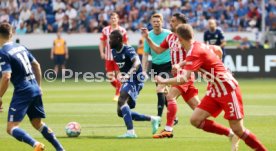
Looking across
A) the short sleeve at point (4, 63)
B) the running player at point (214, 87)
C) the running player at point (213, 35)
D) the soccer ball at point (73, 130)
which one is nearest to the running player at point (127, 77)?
the soccer ball at point (73, 130)

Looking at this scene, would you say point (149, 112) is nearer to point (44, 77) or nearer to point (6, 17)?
point (44, 77)

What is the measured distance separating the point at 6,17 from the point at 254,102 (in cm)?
1822

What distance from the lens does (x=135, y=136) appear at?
13.5 m

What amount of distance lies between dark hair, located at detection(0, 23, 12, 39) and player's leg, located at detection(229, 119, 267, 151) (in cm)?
341

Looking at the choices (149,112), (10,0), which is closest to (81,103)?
(149,112)

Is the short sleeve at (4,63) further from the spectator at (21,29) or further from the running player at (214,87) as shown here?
the spectator at (21,29)

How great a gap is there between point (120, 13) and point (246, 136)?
2643 cm

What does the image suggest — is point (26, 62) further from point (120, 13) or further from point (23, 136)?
point (120, 13)

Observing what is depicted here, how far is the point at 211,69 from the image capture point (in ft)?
35.4

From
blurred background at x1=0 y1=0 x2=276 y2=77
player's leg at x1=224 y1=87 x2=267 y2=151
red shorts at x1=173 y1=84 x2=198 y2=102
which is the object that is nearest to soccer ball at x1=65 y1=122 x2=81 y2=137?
red shorts at x1=173 y1=84 x2=198 y2=102

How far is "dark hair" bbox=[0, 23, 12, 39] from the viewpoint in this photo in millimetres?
10805

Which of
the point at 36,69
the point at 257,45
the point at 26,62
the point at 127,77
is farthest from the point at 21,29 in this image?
the point at 26,62

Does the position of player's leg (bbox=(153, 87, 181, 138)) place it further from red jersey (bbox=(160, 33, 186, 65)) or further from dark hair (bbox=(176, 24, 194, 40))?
dark hair (bbox=(176, 24, 194, 40))

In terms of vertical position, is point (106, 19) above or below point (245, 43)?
above
